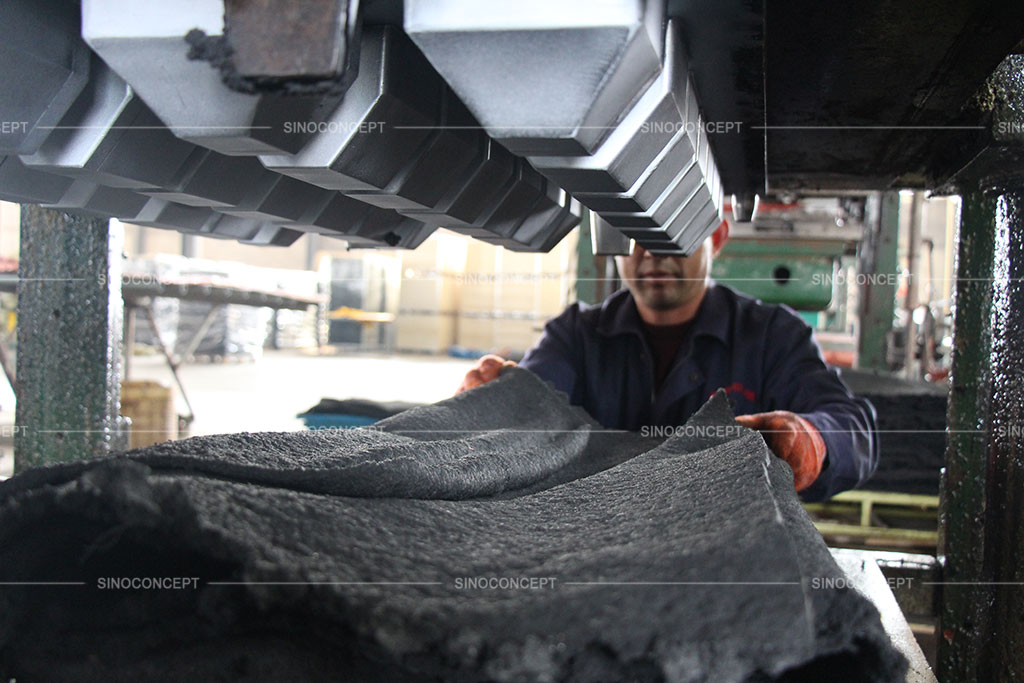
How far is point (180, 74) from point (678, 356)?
140 cm

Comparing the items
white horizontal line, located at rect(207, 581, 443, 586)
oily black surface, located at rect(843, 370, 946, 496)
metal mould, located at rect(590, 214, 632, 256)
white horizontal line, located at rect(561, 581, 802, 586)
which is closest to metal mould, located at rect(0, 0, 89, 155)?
white horizontal line, located at rect(207, 581, 443, 586)

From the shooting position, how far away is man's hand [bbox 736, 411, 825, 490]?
1006 millimetres

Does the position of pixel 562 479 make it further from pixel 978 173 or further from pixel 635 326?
pixel 635 326

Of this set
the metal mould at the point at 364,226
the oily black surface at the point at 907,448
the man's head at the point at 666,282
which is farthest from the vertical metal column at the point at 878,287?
the metal mould at the point at 364,226

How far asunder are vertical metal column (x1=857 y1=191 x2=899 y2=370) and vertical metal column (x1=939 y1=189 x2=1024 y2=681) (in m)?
2.41

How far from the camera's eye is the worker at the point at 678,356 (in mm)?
1580

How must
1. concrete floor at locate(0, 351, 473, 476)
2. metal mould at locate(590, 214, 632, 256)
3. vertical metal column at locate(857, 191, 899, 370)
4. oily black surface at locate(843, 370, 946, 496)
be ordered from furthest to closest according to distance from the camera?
concrete floor at locate(0, 351, 473, 476)
vertical metal column at locate(857, 191, 899, 370)
oily black surface at locate(843, 370, 946, 496)
metal mould at locate(590, 214, 632, 256)

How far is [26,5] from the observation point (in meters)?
0.51

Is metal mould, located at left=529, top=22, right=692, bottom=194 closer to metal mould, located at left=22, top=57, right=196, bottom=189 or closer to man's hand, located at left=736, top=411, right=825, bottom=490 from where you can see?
metal mould, located at left=22, top=57, right=196, bottom=189

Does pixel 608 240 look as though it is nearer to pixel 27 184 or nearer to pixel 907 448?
pixel 27 184

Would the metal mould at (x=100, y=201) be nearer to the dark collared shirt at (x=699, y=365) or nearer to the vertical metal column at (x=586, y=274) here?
the dark collared shirt at (x=699, y=365)

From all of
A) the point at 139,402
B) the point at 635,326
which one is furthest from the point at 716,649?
the point at 139,402

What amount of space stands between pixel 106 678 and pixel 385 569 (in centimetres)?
17

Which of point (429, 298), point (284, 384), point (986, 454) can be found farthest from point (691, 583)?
point (429, 298)
